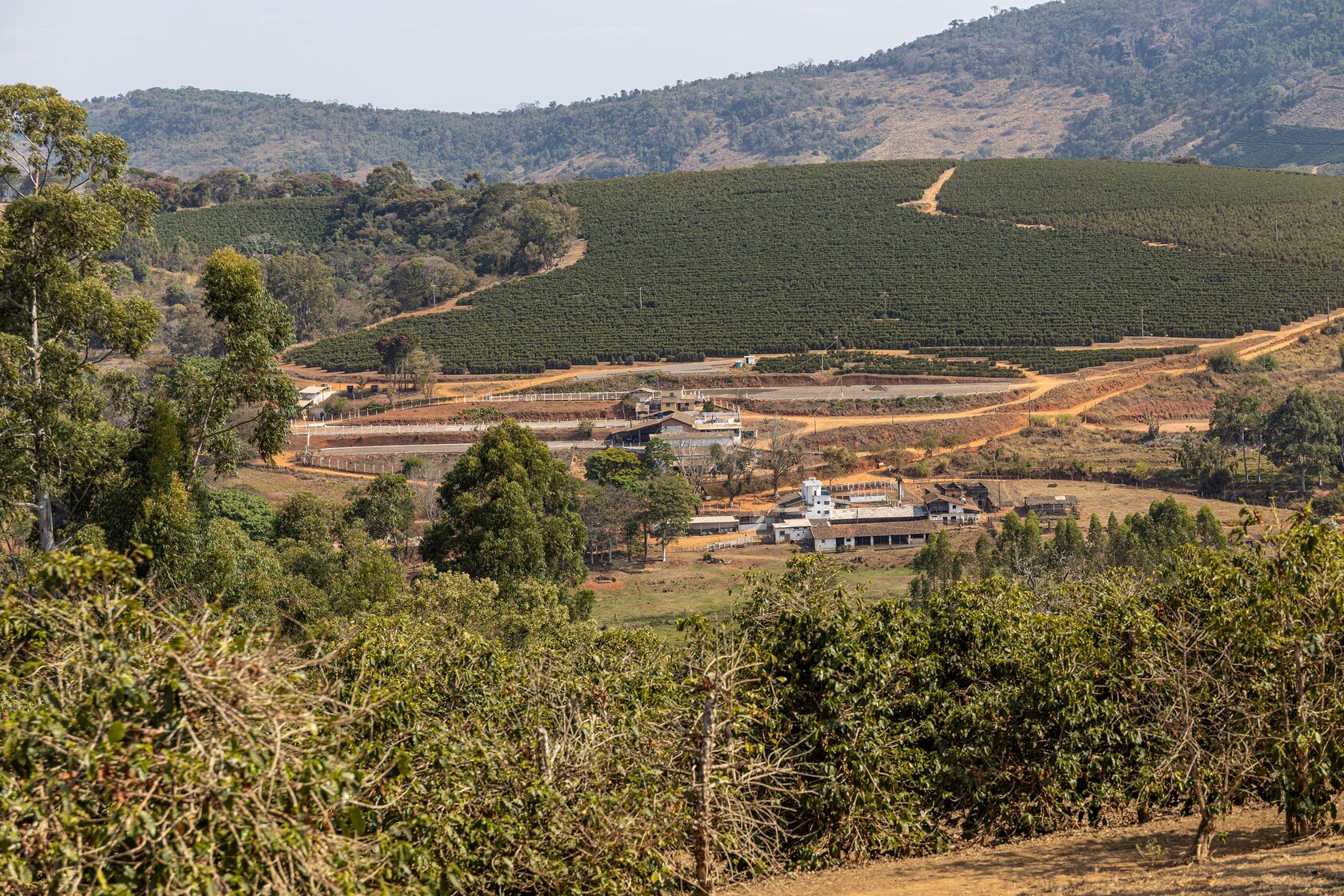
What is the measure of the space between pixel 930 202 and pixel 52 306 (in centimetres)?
9665

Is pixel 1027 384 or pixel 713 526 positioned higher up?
pixel 1027 384

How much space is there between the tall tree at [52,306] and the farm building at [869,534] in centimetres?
3119

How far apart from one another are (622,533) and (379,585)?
22.3 m

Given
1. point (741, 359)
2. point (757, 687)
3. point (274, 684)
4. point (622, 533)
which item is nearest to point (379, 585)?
point (757, 687)

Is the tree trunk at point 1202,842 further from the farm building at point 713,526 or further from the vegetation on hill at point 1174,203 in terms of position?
the vegetation on hill at point 1174,203

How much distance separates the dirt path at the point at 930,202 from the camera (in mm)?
103744

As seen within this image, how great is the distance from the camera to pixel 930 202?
107 meters

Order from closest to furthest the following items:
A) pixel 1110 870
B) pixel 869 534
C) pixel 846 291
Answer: pixel 1110 870 → pixel 869 534 → pixel 846 291

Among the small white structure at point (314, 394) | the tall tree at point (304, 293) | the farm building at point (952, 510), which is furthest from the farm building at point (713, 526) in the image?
the tall tree at point (304, 293)

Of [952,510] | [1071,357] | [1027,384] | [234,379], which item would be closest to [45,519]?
[234,379]

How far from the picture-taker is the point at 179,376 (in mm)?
18250

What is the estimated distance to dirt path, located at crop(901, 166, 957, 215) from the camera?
104 metres

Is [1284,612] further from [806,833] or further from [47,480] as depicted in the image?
[47,480]

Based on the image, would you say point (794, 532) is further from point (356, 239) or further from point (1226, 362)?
point (356, 239)
